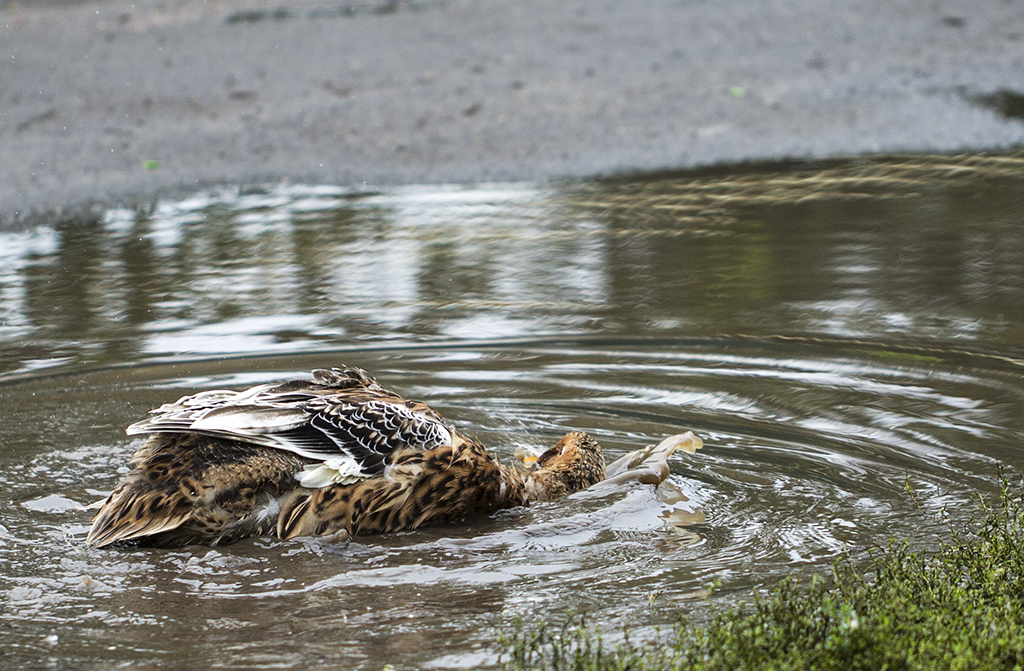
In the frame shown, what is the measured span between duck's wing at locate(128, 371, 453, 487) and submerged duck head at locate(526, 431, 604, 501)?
62 centimetres

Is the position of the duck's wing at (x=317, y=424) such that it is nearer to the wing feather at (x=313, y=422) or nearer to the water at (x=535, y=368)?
the wing feather at (x=313, y=422)

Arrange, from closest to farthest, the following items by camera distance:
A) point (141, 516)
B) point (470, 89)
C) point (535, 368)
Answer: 1. point (141, 516)
2. point (535, 368)
3. point (470, 89)

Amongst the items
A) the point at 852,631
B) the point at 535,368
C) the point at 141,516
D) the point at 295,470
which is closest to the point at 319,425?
the point at 295,470

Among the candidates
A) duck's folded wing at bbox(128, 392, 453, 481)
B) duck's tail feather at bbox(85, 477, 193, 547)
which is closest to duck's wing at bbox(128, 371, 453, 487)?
duck's folded wing at bbox(128, 392, 453, 481)

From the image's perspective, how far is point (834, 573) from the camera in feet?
14.3

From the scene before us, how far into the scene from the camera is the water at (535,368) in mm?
4809

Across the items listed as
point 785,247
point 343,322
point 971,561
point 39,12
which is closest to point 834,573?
point 971,561

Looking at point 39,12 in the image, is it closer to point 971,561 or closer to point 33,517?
point 33,517

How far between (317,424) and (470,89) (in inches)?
397

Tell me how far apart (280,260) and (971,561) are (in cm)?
711

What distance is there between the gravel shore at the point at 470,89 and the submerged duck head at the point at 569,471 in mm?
7097

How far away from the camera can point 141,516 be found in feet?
17.3

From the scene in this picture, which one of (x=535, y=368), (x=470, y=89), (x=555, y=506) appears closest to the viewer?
(x=555, y=506)

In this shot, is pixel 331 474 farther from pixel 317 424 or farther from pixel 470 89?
pixel 470 89
